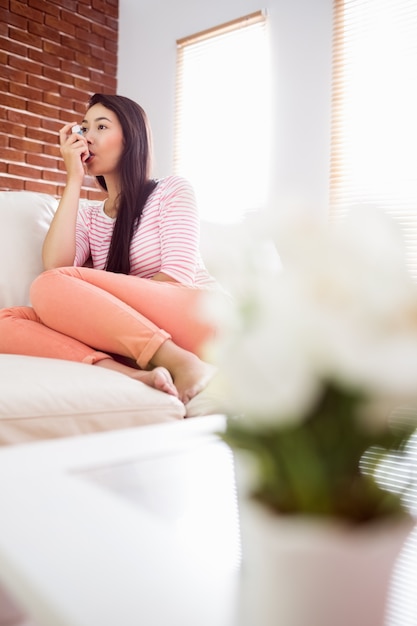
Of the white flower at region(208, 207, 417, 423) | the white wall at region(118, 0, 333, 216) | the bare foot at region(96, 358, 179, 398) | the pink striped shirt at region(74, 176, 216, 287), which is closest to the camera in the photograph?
the white flower at region(208, 207, 417, 423)

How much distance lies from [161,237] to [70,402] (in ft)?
2.71

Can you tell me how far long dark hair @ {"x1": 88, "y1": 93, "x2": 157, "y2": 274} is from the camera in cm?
191

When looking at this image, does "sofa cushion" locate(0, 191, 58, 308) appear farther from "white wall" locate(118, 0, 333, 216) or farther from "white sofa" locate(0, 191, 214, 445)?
"white wall" locate(118, 0, 333, 216)

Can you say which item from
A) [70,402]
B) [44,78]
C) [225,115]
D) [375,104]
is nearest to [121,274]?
[70,402]

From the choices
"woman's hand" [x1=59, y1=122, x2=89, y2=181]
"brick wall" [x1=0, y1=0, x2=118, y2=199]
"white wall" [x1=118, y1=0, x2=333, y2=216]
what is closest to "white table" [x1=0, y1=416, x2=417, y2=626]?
"woman's hand" [x1=59, y1=122, x2=89, y2=181]

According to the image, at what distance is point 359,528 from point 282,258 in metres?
0.13

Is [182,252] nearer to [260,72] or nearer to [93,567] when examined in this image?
[93,567]

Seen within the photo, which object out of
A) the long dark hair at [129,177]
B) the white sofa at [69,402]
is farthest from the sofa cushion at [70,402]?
the long dark hair at [129,177]

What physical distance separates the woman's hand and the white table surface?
5.28 feet

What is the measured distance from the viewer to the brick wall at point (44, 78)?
3.78 m

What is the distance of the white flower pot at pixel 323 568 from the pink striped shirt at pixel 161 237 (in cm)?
138

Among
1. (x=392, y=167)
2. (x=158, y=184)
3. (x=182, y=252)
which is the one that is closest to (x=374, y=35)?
(x=392, y=167)

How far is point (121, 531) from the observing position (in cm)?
43

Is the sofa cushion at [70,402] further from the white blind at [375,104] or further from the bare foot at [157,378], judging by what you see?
the white blind at [375,104]
